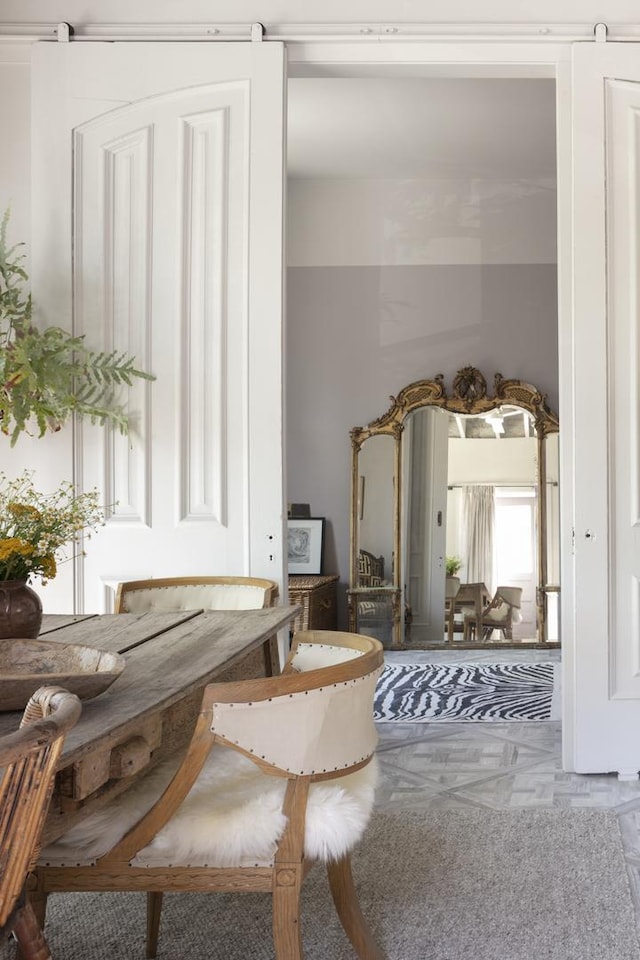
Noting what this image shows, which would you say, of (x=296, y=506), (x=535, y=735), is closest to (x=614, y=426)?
(x=535, y=735)

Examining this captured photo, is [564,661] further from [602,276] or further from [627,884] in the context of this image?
[602,276]

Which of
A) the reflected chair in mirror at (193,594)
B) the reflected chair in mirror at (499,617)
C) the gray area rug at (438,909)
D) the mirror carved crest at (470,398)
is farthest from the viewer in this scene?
the mirror carved crest at (470,398)

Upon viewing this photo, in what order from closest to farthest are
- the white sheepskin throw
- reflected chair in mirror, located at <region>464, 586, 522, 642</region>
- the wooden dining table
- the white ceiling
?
the wooden dining table
the white sheepskin throw
the white ceiling
reflected chair in mirror, located at <region>464, 586, 522, 642</region>

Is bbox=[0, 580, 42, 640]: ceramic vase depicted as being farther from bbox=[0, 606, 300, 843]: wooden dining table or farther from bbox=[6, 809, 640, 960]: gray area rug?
bbox=[6, 809, 640, 960]: gray area rug

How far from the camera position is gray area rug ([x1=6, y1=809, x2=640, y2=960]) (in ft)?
7.45

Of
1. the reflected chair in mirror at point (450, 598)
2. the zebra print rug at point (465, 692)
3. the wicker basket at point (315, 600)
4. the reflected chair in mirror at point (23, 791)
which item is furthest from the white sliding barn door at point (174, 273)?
the reflected chair in mirror at point (450, 598)

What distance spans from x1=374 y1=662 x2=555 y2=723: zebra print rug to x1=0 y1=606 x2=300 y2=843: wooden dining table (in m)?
2.24

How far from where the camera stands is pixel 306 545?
23.6 ft

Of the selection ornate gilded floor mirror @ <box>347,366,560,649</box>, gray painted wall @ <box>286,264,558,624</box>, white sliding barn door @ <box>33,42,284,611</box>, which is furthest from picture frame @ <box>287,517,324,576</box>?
white sliding barn door @ <box>33,42,284,611</box>

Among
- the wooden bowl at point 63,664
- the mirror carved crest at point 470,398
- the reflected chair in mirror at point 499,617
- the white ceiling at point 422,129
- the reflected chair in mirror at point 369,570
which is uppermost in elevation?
the white ceiling at point 422,129

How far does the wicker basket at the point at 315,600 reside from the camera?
6.52m

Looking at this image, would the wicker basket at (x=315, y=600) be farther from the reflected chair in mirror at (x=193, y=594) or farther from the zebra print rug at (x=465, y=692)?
the reflected chair in mirror at (x=193, y=594)

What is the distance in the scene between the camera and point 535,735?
434cm

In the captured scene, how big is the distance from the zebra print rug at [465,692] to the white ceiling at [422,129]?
3.50 metres
